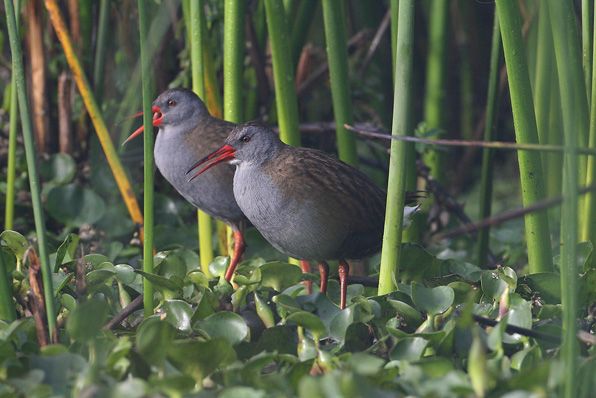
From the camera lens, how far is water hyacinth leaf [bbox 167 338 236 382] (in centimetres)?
204

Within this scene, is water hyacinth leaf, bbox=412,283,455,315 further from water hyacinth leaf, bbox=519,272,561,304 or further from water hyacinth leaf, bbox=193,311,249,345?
water hyacinth leaf, bbox=193,311,249,345

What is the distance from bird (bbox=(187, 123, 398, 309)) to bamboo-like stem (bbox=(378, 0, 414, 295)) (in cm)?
42

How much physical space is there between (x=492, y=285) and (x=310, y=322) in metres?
0.61

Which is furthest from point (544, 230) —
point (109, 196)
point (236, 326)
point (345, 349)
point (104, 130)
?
point (109, 196)

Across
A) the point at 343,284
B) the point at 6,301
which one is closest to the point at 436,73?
the point at 343,284

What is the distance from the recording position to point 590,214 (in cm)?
284

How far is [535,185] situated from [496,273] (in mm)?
270

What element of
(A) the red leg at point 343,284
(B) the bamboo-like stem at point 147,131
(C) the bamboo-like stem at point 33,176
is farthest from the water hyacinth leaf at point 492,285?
(C) the bamboo-like stem at point 33,176

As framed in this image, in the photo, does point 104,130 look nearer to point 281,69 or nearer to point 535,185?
point 281,69

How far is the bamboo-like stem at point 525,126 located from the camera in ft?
8.02

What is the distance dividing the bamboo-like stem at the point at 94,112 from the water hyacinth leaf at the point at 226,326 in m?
1.22

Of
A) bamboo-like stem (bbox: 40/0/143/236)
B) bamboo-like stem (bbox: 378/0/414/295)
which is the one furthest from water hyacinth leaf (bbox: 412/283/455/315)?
bamboo-like stem (bbox: 40/0/143/236)

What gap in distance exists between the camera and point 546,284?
2658mm

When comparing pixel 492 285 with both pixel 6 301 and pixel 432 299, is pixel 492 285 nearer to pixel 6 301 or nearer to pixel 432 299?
pixel 432 299
